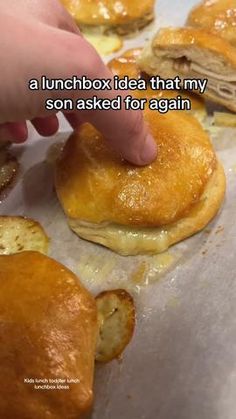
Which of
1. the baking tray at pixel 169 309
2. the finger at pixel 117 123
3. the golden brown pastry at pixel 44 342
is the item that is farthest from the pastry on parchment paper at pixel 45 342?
the finger at pixel 117 123

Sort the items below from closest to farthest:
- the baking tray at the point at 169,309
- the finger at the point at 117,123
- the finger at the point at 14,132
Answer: the finger at the point at 117,123, the baking tray at the point at 169,309, the finger at the point at 14,132

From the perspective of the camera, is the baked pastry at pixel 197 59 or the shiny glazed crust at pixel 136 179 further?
the baked pastry at pixel 197 59

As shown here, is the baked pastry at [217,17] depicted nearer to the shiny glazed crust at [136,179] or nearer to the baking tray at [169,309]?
the baking tray at [169,309]

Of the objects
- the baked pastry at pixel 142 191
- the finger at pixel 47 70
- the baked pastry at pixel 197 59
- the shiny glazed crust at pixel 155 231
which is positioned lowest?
the shiny glazed crust at pixel 155 231

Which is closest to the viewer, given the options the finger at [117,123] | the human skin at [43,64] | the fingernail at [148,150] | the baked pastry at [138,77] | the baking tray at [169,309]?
the human skin at [43,64]

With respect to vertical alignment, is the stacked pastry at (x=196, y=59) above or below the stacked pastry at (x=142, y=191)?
above

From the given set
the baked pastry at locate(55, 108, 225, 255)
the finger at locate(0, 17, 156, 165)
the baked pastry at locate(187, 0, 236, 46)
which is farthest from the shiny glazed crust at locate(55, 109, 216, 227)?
the baked pastry at locate(187, 0, 236, 46)
